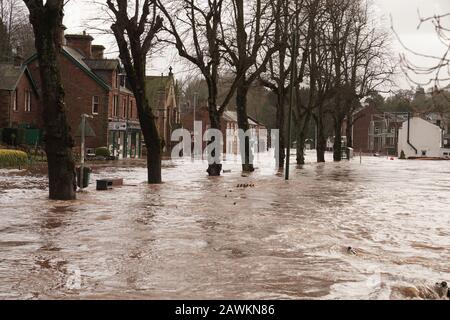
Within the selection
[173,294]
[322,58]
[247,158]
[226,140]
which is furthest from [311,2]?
[226,140]

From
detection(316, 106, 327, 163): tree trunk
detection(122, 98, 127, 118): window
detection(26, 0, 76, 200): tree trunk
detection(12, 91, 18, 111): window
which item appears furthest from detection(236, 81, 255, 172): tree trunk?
detection(122, 98, 127, 118): window

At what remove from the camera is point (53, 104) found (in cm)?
1605

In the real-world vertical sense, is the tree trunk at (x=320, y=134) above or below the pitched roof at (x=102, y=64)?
below

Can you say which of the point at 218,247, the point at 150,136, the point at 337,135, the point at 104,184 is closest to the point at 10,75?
the point at 150,136

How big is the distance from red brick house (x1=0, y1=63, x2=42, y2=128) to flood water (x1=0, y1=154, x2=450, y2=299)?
95.3 ft

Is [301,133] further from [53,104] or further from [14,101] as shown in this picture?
[53,104]

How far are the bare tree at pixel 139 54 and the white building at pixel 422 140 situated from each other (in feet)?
229

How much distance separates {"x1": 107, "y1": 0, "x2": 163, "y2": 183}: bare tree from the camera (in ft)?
70.7

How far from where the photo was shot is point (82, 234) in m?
10.7

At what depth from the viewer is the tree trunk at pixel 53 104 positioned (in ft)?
51.4

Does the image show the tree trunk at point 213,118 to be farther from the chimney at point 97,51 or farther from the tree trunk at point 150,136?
the chimney at point 97,51

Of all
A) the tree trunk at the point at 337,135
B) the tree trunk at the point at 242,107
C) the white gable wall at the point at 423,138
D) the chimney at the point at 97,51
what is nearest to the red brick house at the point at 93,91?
the chimney at the point at 97,51

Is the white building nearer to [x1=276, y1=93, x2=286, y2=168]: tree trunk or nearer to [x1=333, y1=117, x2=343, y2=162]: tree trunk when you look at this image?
[x1=333, y1=117, x2=343, y2=162]: tree trunk
